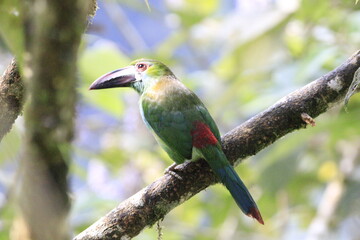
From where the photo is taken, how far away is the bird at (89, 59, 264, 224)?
220 centimetres

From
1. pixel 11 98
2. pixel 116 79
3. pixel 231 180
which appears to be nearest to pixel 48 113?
pixel 11 98

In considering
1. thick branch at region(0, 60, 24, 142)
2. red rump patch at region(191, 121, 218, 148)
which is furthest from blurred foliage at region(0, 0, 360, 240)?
thick branch at region(0, 60, 24, 142)

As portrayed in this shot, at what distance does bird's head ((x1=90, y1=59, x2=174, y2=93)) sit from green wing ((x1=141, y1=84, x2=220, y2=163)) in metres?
0.21

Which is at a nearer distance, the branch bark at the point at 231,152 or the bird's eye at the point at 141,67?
the branch bark at the point at 231,152

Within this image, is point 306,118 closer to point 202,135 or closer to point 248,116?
point 202,135

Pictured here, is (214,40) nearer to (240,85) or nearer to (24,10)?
(240,85)

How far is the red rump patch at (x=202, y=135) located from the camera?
2.26m

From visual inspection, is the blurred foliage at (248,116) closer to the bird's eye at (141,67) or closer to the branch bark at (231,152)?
the bird's eye at (141,67)

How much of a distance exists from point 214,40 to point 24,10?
3.78 meters

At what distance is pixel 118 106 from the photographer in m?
3.80

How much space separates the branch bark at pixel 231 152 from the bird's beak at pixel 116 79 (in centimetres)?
67

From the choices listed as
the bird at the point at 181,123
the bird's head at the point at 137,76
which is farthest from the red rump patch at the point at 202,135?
the bird's head at the point at 137,76

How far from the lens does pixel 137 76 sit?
2854 mm

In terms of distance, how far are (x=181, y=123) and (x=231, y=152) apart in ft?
0.89
